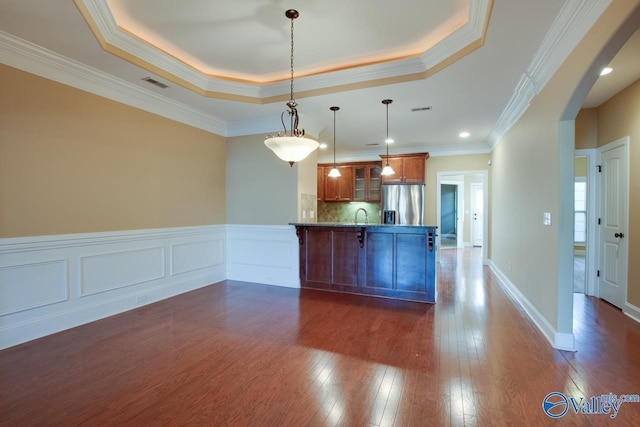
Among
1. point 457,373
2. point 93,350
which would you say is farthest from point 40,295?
point 457,373

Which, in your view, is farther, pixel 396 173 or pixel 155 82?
pixel 396 173

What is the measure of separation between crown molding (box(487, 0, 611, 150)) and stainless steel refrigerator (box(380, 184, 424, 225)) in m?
2.94

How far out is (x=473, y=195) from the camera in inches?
406

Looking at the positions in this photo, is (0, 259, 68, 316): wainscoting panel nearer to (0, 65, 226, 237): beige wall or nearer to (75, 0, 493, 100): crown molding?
(0, 65, 226, 237): beige wall

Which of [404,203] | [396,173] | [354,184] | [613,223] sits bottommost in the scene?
[613,223]

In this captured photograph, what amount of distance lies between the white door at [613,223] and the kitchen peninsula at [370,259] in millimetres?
2232

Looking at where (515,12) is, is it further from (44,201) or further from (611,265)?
(44,201)

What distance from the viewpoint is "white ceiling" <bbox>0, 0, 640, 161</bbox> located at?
95.8 inches

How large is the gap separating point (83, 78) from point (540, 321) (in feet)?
17.8

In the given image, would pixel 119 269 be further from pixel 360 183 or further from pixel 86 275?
pixel 360 183

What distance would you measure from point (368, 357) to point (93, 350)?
2.43 metres

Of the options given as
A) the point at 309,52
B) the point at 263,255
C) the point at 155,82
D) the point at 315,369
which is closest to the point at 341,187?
the point at 263,255

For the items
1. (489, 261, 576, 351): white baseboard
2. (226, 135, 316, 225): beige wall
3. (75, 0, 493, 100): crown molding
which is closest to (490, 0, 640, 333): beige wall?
(489, 261, 576, 351): white baseboard

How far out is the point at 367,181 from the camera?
24.9 feet
